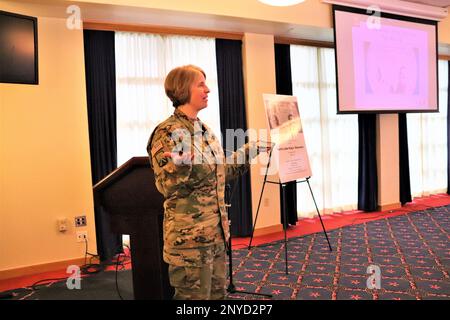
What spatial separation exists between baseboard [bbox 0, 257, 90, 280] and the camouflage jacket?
8.49 ft

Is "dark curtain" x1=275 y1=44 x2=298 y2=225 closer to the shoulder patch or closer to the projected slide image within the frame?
the projected slide image

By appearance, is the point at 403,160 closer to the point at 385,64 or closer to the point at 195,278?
the point at 385,64

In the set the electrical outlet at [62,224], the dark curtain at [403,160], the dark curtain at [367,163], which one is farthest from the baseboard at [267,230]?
the dark curtain at [403,160]

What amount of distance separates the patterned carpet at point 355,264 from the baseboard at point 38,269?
1623 mm

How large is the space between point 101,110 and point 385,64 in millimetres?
3706

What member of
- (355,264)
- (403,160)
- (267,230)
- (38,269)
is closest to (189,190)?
(355,264)

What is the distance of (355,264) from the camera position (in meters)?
3.35

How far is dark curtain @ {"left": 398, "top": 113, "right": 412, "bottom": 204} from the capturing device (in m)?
5.83

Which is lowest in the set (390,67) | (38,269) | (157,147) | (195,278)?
(38,269)

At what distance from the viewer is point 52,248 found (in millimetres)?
3676

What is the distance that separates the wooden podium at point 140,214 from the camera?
1.87m

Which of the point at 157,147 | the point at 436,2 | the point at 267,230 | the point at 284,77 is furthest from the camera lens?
the point at 436,2

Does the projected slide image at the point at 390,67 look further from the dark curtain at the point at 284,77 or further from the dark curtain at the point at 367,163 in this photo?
the dark curtain at the point at 284,77
